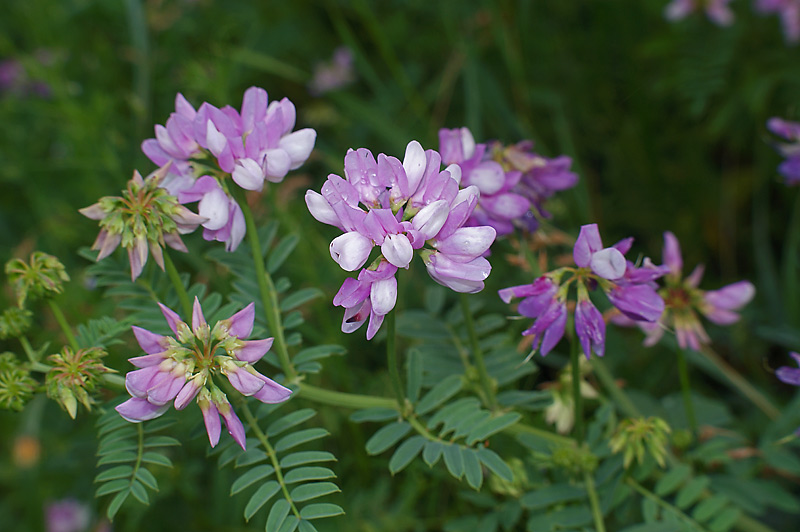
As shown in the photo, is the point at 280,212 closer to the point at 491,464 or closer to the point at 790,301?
the point at 491,464

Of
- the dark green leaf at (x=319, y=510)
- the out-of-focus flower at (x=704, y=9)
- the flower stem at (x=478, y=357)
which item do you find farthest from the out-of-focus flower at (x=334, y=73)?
the dark green leaf at (x=319, y=510)

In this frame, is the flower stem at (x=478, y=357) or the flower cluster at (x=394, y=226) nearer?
the flower cluster at (x=394, y=226)

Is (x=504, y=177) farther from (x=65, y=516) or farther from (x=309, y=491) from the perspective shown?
(x=65, y=516)

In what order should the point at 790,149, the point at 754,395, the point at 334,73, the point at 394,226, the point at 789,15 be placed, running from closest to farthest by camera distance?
the point at 394,226, the point at 790,149, the point at 754,395, the point at 789,15, the point at 334,73

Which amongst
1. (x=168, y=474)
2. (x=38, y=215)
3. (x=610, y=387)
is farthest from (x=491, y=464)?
(x=38, y=215)

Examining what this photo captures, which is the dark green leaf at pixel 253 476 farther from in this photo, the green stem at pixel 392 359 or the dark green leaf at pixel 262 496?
the green stem at pixel 392 359

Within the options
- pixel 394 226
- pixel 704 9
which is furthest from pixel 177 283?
pixel 704 9
